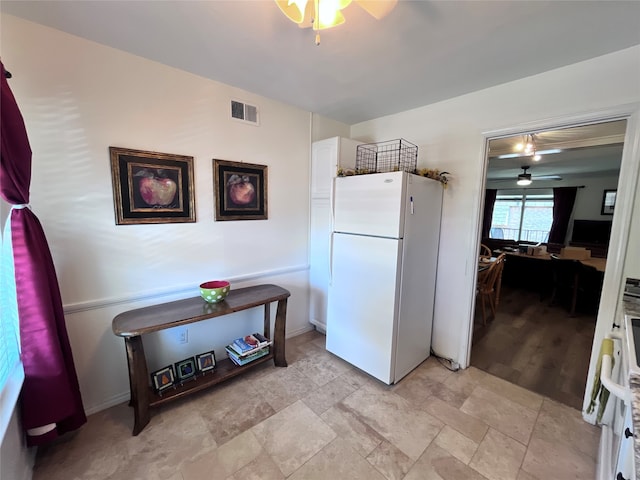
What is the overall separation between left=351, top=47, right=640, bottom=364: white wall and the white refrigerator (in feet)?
0.51

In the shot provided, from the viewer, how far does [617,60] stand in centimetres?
169

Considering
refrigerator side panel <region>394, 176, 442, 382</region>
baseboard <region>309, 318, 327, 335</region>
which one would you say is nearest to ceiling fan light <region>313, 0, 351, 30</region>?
refrigerator side panel <region>394, 176, 442, 382</region>

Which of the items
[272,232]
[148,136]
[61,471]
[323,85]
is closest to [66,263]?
[148,136]

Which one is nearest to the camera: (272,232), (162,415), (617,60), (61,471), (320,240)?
(61,471)

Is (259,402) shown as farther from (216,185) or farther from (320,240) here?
(216,185)

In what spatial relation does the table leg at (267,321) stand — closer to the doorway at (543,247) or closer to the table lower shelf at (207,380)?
the table lower shelf at (207,380)

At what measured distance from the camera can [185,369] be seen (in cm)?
208

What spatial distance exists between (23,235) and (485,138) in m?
3.19

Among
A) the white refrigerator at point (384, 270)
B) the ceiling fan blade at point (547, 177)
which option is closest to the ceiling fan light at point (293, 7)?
the white refrigerator at point (384, 270)

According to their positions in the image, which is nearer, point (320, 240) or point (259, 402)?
point (259, 402)

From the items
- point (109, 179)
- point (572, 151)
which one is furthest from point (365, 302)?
point (572, 151)

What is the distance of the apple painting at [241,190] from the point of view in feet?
7.90

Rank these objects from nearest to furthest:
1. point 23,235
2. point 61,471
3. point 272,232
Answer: point 23,235 < point 61,471 < point 272,232

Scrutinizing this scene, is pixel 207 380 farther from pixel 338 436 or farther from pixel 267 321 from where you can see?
pixel 338 436
